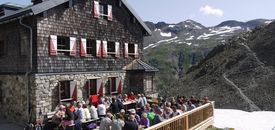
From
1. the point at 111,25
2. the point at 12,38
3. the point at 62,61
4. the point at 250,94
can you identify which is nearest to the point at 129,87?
the point at 111,25

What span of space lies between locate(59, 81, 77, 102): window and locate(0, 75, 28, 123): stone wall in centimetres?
204

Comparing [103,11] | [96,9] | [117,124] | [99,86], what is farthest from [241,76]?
[117,124]

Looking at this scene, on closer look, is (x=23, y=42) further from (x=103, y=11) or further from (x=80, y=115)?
(x=80, y=115)

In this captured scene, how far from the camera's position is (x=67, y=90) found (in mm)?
21000

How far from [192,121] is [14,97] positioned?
9.99 metres

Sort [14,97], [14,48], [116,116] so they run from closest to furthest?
[116,116]
[14,97]
[14,48]

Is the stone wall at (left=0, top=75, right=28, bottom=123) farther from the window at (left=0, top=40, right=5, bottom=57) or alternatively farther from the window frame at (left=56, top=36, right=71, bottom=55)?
the window frame at (left=56, top=36, right=71, bottom=55)

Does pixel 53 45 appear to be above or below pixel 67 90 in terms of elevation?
above

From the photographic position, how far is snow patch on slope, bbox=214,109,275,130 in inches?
787

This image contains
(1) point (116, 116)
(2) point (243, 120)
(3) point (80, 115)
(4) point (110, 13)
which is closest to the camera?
(1) point (116, 116)

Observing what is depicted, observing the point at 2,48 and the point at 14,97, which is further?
the point at 2,48

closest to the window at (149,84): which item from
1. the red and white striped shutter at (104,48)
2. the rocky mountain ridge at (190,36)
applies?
the red and white striped shutter at (104,48)

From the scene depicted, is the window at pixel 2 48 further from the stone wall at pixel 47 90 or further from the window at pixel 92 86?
the window at pixel 92 86

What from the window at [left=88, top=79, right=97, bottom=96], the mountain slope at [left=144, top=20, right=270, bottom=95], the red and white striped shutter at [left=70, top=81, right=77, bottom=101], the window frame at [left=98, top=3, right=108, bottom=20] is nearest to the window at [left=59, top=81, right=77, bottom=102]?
the red and white striped shutter at [left=70, top=81, right=77, bottom=101]
